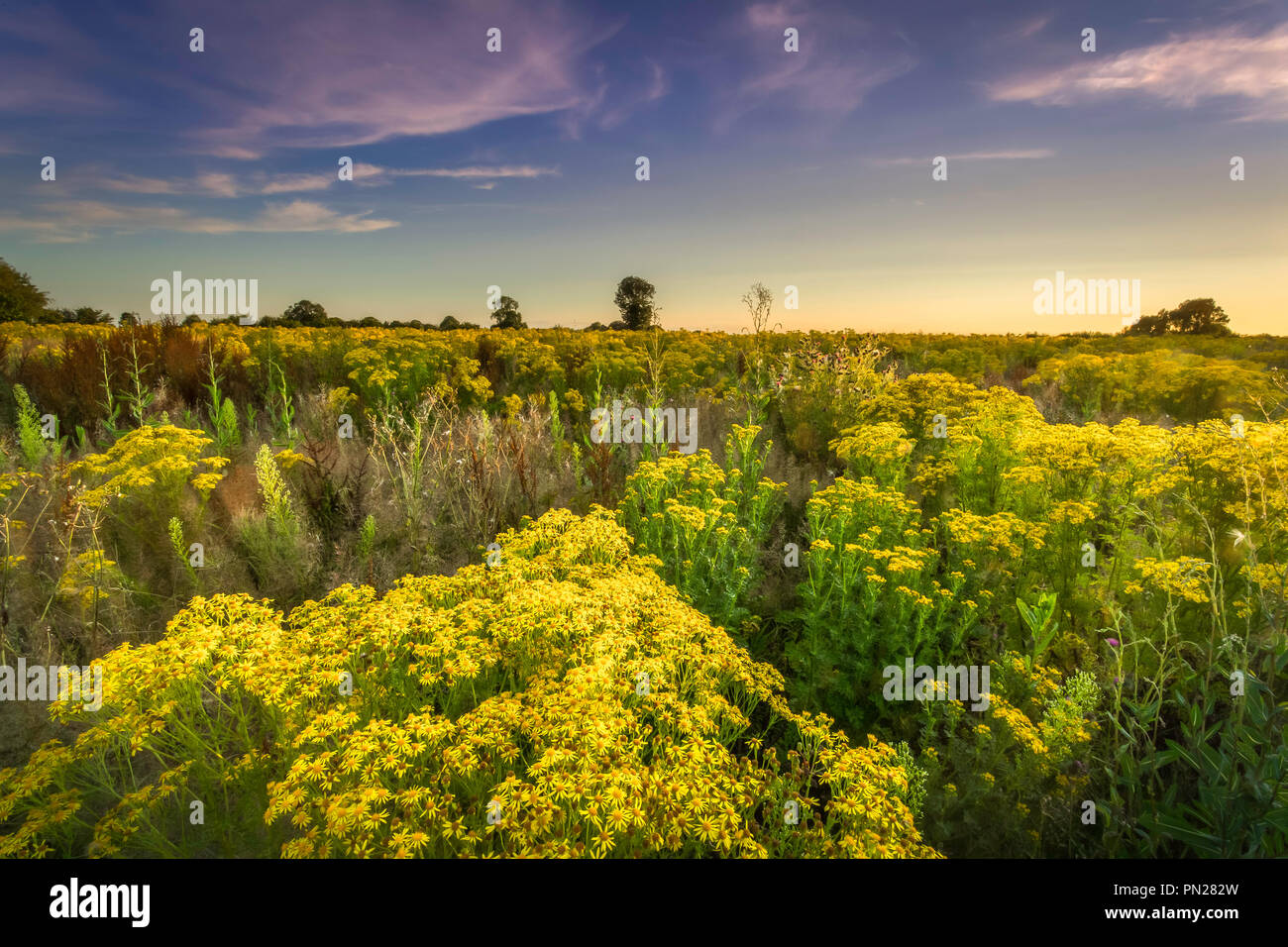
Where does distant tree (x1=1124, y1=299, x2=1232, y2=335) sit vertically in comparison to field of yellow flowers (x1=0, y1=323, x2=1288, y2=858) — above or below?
above

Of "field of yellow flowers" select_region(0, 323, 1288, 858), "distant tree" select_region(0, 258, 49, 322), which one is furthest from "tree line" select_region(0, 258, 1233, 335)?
"field of yellow flowers" select_region(0, 323, 1288, 858)

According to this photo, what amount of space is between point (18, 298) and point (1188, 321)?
63.6 metres

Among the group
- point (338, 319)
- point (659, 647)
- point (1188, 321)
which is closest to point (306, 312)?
point (338, 319)

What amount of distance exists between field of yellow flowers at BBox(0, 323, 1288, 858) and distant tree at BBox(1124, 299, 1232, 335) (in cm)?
3518

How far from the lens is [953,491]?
214 inches

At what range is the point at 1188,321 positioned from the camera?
3086cm

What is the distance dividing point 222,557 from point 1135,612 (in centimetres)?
653

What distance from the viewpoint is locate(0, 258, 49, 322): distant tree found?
29.3 m

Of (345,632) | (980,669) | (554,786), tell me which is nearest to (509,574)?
(345,632)

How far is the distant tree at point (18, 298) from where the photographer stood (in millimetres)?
29297

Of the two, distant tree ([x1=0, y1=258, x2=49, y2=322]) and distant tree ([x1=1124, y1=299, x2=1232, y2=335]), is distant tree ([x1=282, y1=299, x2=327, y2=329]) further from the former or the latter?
distant tree ([x1=1124, y1=299, x2=1232, y2=335])

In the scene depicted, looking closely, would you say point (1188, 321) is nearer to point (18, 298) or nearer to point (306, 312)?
point (306, 312)

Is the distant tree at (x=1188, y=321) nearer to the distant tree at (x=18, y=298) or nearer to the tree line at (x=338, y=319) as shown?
the tree line at (x=338, y=319)
